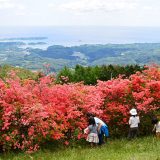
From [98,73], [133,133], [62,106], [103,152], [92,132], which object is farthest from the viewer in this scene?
[98,73]

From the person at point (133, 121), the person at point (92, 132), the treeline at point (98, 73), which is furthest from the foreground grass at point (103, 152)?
the treeline at point (98, 73)

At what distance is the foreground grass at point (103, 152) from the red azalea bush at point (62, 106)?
0.70 m

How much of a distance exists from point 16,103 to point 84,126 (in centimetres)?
419

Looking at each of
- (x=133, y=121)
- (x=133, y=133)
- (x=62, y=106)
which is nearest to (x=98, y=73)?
(x=133, y=133)

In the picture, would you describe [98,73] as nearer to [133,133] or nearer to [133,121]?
[133,133]

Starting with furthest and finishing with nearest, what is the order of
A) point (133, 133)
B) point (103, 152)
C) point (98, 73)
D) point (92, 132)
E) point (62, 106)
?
point (98, 73), point (133, 133), point (62, 106), point (92, 132), point (103, 152)

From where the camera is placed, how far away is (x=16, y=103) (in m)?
20.6

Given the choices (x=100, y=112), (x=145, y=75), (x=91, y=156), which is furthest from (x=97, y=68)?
(x=91, y=156)

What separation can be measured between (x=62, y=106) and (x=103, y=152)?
498 cm

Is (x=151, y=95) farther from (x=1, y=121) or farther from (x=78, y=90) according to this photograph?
(x=1, y=121)

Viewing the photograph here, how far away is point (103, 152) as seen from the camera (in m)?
18.3

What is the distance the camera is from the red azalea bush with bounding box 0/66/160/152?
65.7 feet

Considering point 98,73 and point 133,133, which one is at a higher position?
point 98,73

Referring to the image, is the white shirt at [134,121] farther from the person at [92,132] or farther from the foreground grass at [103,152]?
the person at [92,132]
